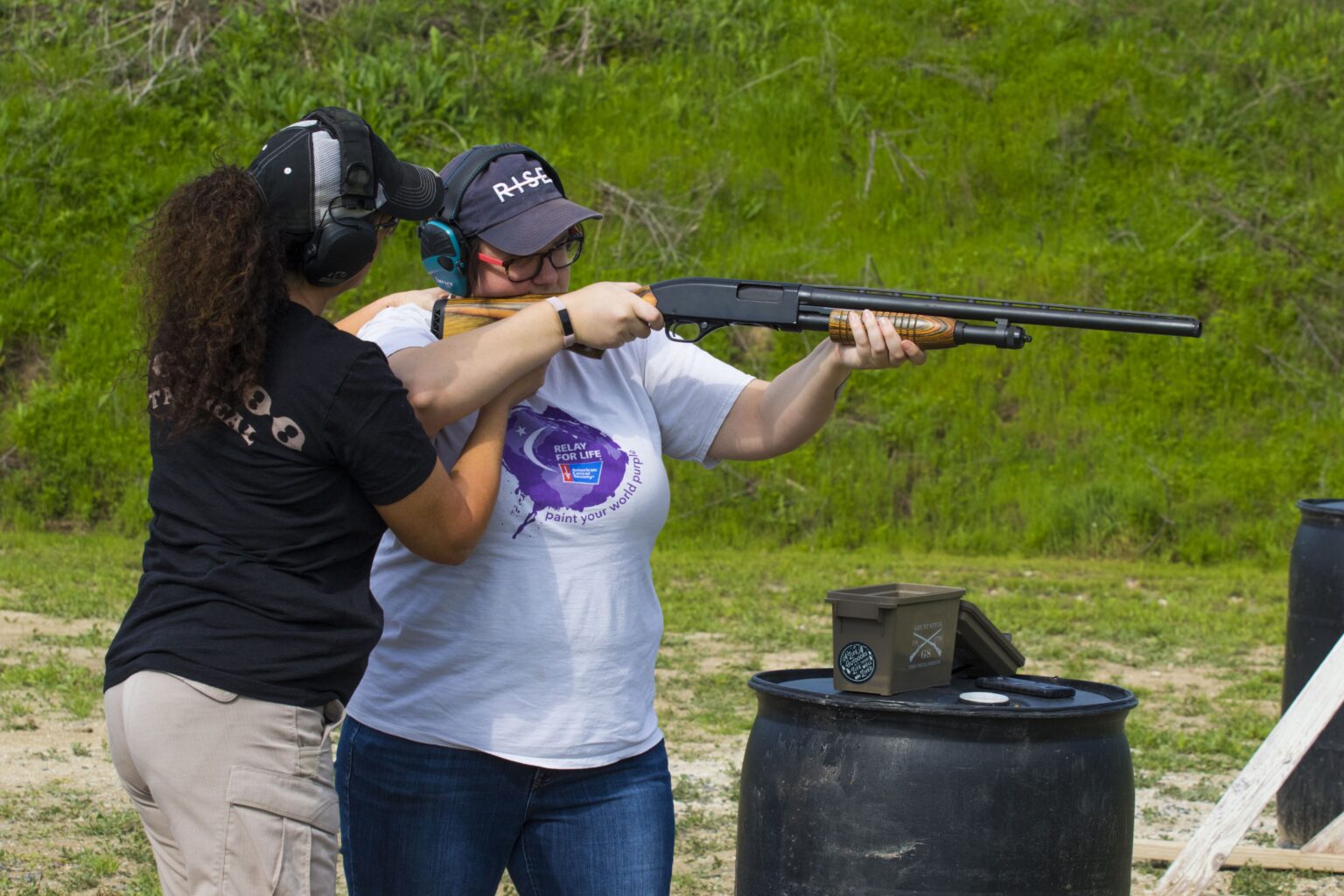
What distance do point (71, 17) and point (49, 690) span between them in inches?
468

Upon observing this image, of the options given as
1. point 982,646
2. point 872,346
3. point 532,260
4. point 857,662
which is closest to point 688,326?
point 872,346

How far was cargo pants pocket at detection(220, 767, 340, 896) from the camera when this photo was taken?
2.27 m

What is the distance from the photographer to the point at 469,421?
288 centimetres

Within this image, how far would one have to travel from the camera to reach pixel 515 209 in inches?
115

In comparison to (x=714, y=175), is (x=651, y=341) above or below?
below

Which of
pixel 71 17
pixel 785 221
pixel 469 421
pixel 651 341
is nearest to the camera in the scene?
pixel 469 421

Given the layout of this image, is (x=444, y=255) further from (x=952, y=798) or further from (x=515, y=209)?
(x=952, y=798)

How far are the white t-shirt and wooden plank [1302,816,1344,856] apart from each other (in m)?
3.75

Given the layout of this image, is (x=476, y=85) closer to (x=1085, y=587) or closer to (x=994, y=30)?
(x=994, y=30)

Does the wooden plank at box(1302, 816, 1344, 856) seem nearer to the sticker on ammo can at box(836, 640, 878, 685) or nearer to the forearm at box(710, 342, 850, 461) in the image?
the sticker on ammo can at box(836, 640, 878, 685)

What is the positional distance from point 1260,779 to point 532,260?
3045 millimetres

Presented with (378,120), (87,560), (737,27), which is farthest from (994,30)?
(87,560)

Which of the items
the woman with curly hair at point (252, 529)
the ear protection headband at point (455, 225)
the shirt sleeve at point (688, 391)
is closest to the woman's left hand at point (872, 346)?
the shirt sleeve at point (688, 391)

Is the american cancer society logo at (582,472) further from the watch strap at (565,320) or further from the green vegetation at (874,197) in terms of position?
the green vegetation at (874,197)
